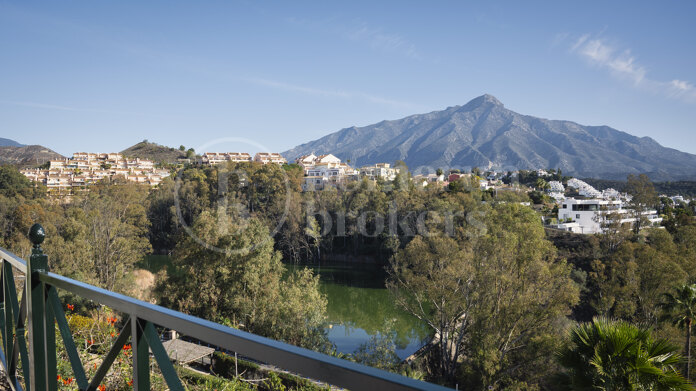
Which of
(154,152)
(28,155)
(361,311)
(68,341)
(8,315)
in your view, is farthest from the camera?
(154,152)

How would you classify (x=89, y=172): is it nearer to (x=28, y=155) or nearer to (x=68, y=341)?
(x=28, y=155)

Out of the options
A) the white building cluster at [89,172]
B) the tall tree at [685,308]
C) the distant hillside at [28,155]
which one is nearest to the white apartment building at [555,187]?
the tall tree at [685,308]

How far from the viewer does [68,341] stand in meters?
1.35

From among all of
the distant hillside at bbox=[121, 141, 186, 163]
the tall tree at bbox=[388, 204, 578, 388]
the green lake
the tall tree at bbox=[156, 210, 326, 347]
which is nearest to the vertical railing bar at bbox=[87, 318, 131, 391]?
the green lake

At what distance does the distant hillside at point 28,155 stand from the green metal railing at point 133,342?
224 ft

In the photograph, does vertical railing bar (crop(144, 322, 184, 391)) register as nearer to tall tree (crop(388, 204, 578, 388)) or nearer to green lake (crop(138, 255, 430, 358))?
green lake (crop(138, 255, 430, 358))

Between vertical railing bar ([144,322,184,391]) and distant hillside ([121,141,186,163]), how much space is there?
83690 millimetres

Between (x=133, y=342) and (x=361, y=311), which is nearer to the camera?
(x=133, y=342)

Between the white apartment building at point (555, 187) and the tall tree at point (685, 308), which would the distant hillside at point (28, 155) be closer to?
the tall tree at point (685, 308)

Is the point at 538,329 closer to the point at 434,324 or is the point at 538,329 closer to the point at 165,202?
the point at 434,324

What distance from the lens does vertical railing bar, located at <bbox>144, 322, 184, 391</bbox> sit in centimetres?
92

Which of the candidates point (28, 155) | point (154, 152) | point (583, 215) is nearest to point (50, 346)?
point (583, 215)

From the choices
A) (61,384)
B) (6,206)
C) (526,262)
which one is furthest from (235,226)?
(6,206)

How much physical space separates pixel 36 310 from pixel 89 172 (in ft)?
195
